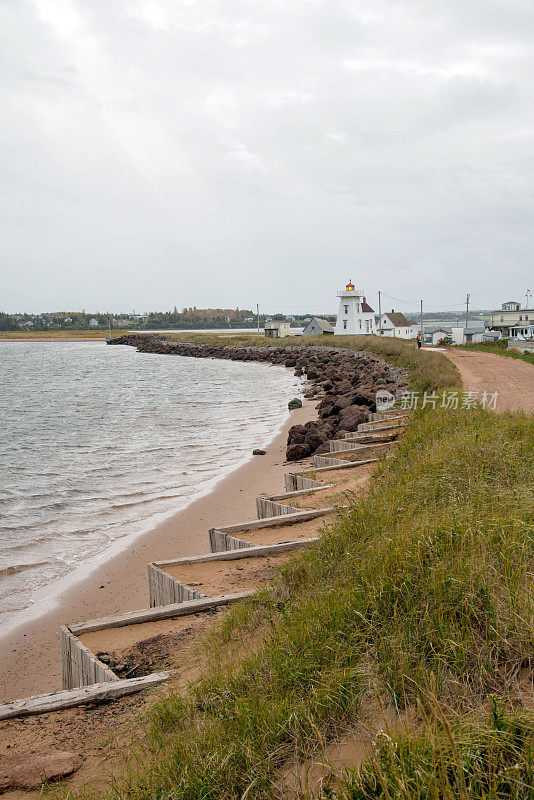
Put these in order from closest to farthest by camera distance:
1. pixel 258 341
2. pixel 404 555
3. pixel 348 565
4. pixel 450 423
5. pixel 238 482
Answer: pixel 404 555 → pixel 348 565 → pixel 450 423 → pixel 238 482 → pixel 258 341

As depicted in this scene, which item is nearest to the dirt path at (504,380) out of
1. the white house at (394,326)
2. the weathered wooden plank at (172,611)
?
the weathered wooden plank at (172,611)

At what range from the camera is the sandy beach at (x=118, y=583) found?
21.1ft

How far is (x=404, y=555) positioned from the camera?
379 centimetres

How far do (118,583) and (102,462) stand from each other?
928 centimetres

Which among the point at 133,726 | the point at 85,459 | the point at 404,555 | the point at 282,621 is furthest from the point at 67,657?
the point at 85,459

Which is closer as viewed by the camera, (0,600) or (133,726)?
(133,726)

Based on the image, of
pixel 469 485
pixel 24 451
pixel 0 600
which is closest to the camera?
pixel 469 485

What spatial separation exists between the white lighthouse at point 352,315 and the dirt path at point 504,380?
50.6 m

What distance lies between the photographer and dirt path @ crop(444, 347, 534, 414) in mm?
13559

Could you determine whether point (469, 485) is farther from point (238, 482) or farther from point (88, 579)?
point (238, 482)

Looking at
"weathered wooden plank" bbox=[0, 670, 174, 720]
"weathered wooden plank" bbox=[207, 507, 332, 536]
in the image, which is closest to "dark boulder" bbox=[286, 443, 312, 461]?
"weathered wooden plank" bbox=[207, 507, 332, 536]

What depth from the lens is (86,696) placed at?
391cm

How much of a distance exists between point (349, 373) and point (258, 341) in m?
53.0

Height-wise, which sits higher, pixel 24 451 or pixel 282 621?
pixel 282 621
